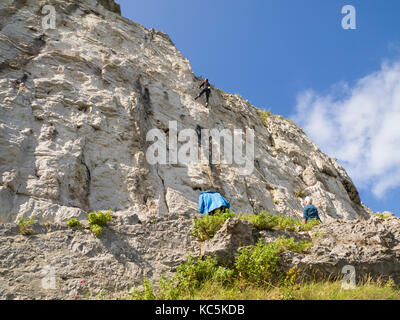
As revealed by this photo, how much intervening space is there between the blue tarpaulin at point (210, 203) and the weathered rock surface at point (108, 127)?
1287mm

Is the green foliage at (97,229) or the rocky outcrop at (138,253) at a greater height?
the green foliage at (97,229)

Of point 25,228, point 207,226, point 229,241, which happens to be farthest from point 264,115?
point 25,228

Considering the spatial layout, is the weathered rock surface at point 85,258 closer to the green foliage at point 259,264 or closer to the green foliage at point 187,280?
the green foliage at point 187,280

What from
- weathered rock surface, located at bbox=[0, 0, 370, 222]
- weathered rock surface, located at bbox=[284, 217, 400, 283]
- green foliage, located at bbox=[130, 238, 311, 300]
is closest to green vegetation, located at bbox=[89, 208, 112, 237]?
green foliage, located at bbox=[130, 238, 311, 300]

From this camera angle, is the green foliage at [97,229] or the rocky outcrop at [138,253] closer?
the rocky outcrop at [138,253]

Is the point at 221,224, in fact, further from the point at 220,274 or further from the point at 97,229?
the point at 97,229

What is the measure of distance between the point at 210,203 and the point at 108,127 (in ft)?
17.0

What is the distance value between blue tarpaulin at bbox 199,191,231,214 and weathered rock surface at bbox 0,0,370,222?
1.29 meters

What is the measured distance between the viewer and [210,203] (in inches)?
376

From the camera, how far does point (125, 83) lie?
14.9 m

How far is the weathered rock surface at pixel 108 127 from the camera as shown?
971cm

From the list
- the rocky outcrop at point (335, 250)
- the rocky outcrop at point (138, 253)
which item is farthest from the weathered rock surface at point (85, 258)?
the rocky outcrop at point (335, 250)

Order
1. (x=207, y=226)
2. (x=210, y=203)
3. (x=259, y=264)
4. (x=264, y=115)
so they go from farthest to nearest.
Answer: (x=264, y=115)
(x=210, y=203)
(x=207, y=226)
(x=259, y=264)

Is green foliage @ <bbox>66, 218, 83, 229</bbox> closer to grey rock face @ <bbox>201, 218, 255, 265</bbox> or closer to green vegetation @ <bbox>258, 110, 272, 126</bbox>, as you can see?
grey rock face @ <bbox>201, 218, 255, 265</bbox>
